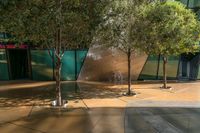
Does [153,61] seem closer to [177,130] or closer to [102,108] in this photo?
[102,108]

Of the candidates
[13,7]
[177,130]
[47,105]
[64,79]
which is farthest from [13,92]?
[177,130]

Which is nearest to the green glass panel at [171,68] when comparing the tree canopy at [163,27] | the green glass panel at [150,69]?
the green glass panel at [150,69]

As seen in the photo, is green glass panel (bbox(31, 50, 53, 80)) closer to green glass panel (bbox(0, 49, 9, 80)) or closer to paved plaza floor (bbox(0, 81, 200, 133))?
green glass panel (bbox(0, 49, 9, 80))

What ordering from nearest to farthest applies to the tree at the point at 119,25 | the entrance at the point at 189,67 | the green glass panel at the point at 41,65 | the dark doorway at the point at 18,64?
the tree at the point at 119,25, the green glass panel at the point at 41,65, the dark doorway at the point at 18,64, the entrance at the point at 189,67

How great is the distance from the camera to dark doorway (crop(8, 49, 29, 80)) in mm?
21231

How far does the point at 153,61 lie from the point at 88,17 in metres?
11.3

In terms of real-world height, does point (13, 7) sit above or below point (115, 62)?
above

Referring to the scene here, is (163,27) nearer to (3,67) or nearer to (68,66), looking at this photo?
(68,66)

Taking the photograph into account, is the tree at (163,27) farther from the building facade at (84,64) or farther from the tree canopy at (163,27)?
the building facade at (84,64)

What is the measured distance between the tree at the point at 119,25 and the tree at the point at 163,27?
341 mm

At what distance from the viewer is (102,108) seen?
1182 cm

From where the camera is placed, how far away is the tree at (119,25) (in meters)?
12.6

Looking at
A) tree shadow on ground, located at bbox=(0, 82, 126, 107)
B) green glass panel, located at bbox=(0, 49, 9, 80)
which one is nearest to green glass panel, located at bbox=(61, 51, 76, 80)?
tree shadow on ground, located at bbox=(0, 82, 126, 107)

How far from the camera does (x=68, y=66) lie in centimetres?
2084
